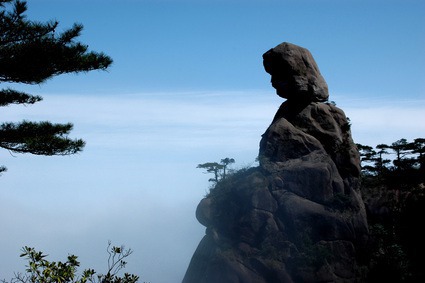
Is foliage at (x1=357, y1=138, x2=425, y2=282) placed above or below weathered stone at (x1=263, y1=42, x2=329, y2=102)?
below

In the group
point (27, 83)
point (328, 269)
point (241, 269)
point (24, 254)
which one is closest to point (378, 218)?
point (328, 269)

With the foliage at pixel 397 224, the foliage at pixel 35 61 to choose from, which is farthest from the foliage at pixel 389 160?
the foliage at pixel 35 61

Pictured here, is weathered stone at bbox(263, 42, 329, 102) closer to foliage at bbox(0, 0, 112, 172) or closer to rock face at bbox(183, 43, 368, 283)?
rock face at bbox(183, 43, 368, 283)

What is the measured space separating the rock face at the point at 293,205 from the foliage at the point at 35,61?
48.0 feet

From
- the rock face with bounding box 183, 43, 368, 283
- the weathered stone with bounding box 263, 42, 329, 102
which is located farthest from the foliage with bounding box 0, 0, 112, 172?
the weathered stone with bounding box 263, 42, 329, 102

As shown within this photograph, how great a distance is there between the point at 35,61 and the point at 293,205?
1891 cm

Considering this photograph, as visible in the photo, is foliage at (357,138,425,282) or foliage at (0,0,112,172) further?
foliage at (357,138,425,282)

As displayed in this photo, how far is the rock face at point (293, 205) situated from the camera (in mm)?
30984

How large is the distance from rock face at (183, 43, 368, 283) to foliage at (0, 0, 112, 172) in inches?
576

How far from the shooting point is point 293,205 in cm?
3181

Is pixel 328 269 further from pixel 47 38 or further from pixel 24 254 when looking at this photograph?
pixel 24 254

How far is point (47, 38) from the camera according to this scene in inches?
762

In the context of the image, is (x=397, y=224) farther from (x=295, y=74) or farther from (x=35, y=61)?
(x=35, y=61)

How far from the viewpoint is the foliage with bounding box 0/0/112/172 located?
756 inches
